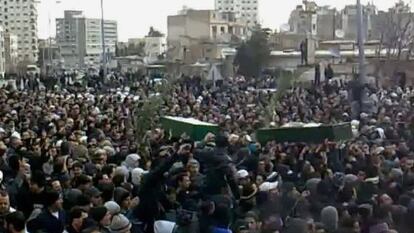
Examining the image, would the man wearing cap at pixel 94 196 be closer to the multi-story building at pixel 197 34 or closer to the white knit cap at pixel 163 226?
the white knit cap at pixel 163 226

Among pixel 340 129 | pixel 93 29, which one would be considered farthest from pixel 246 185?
pixel 93 29

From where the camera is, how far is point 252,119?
2211 centimetres

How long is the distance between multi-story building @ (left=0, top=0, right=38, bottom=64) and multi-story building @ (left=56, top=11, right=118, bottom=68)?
177 inches

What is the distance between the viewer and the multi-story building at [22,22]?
553 ft

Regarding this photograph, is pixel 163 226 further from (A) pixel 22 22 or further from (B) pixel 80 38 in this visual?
(A) pixel 22 22

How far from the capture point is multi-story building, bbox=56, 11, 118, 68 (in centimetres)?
15312

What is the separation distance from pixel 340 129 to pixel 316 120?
6.57 meters

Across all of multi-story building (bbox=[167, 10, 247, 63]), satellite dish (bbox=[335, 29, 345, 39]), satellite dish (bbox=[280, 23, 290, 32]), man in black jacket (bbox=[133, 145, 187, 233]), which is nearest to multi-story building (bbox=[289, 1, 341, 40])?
satellite dish (bbox=[335, 29, 345, 39])

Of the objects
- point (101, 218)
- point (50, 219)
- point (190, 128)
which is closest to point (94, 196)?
point (50, 219)

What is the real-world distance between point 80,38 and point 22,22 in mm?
18657

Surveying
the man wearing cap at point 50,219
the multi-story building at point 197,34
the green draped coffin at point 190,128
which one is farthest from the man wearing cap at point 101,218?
the multi-story building at point 197,34

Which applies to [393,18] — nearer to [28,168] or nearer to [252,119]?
[252,119]

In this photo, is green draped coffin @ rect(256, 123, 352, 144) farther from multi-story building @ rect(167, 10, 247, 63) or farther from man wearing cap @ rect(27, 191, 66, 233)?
multi-story building @ rect(167, 10, 247, 63)

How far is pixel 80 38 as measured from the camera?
525ft
